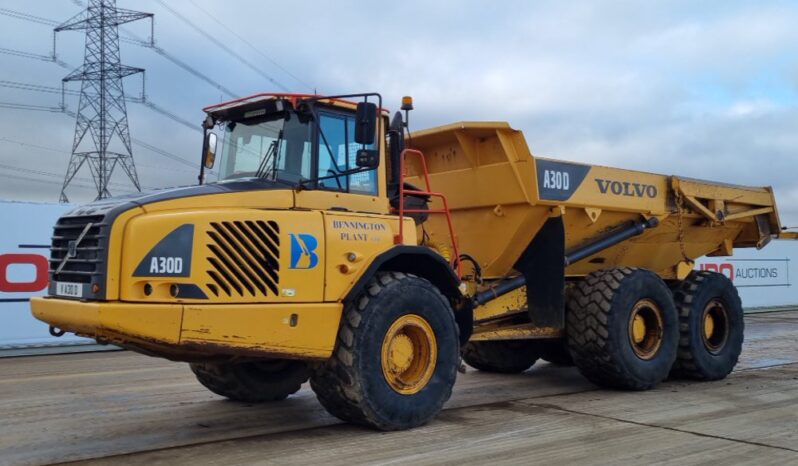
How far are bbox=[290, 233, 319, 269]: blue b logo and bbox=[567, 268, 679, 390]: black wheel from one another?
3.70 meters

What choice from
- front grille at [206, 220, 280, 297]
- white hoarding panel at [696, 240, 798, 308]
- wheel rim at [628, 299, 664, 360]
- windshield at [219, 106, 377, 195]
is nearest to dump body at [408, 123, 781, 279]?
wheel rim at [628, 299, 664, 360]

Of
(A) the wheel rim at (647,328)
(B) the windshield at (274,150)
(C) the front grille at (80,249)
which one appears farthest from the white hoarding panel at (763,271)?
(C) the front grille at (80,249)

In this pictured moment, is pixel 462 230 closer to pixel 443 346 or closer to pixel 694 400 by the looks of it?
pixel 443 346

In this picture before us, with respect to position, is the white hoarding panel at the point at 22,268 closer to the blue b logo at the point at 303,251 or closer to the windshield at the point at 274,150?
the windshield at the point at 274,150

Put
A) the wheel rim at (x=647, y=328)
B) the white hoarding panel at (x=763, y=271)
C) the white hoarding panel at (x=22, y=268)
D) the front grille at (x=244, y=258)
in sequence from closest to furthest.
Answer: the front grille at (x=244, y=258) → the wheel rim at (x=647, y=328) → the white hoarding panel at (x=22, y=268) → the white hoarding panel at (x=763, y=271)

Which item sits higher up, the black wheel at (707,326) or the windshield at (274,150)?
the windshield at (274,150)

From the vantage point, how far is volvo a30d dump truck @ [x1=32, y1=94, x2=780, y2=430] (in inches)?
214

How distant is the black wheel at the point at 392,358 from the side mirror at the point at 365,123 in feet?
3.70

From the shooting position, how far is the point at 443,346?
21.7 feet

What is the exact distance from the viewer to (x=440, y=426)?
657 cm

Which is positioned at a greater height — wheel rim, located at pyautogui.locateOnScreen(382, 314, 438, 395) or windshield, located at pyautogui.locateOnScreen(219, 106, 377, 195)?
windshield, located at pyautogui.locateOnScreen(219, 106, 377, 195)

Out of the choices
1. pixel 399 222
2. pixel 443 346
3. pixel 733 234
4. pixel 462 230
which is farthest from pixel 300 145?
pixel 733 234

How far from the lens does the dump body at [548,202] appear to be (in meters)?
8.04

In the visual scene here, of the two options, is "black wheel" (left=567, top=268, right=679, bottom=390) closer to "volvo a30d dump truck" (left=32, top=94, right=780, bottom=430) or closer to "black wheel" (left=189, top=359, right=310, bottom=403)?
"volvo a30d dump truck" (left=32, top=94, right=780, bottom=430)
